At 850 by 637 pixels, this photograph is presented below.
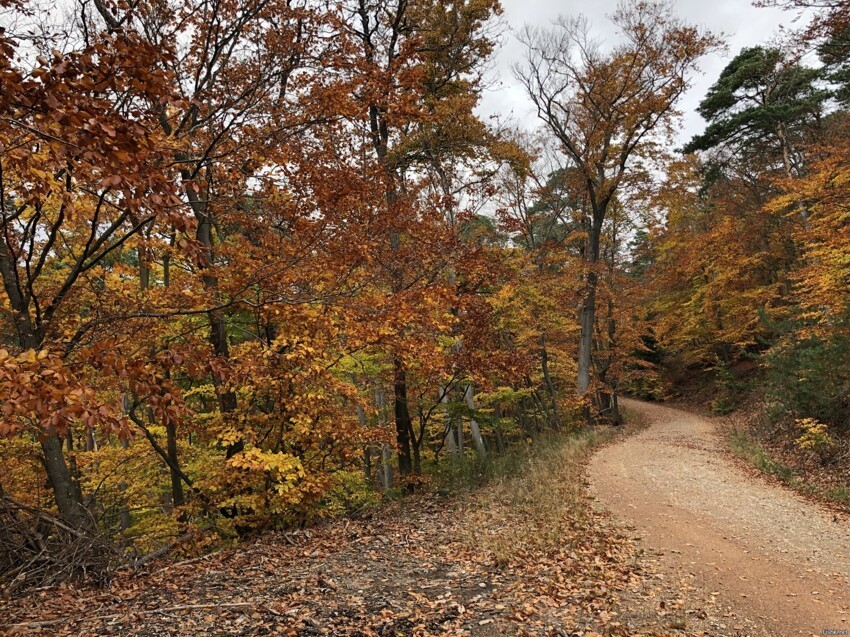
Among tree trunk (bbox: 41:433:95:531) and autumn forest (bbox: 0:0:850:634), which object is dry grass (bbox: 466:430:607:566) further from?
tree trunk (bbox: 41:433:95:531)

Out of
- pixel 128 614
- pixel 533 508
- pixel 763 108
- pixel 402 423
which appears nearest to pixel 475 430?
pixel 402 423

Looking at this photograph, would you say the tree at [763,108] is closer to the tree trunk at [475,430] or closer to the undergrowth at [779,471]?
the undergrowth at [779,471]

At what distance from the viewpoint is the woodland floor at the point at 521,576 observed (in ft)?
15.3

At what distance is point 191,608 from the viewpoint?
4.97m

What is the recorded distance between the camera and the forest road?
4922mm

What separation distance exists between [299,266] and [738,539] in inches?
291

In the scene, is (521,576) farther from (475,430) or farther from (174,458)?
(475,430)

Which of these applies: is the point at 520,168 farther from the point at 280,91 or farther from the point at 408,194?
the point at 280,91

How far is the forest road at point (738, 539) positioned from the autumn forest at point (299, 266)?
1496mm

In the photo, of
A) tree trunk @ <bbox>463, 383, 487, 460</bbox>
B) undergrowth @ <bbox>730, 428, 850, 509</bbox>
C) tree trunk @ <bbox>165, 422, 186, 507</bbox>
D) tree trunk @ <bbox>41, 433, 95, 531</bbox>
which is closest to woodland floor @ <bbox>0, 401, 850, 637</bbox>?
undergrowth @ <bbox>730, 428, 850, 509</bbox>

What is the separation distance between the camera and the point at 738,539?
675cm

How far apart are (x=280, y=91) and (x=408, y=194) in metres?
5.66

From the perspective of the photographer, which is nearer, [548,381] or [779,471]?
[779,471]

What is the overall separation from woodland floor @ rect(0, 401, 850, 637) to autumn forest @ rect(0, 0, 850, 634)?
73 cm
